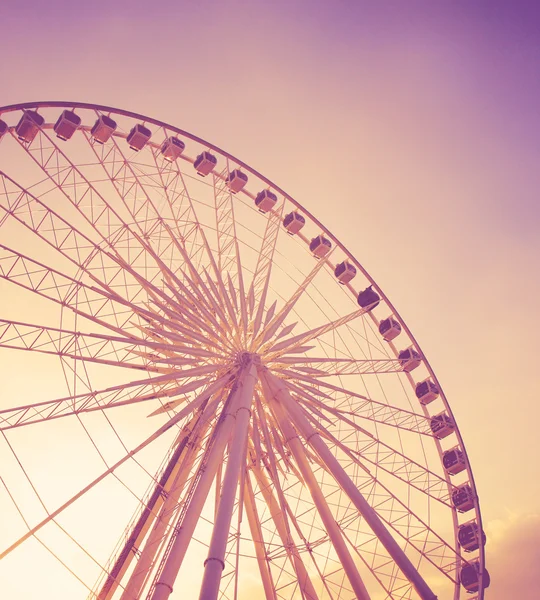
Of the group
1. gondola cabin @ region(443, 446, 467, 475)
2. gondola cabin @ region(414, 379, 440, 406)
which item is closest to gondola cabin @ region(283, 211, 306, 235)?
gondola cabin @ region(414, 379, 440, 406)

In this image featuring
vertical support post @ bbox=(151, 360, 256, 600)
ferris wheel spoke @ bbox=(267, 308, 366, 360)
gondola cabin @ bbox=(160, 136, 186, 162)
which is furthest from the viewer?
gondola cabin @ bbox=(160, 136, 186, 162)

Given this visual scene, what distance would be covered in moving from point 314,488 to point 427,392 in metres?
9.25

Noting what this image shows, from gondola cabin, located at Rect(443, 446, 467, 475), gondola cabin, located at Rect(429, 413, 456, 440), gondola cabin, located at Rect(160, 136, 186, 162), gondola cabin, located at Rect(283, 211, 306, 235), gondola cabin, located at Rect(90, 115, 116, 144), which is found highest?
gondola cabin, located at Rect(160, 136, 186, 162)

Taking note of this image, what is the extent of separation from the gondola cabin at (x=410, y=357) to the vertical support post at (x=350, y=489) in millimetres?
8002

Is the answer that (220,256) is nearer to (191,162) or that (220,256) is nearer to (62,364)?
(191,162)

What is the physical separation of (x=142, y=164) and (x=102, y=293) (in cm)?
638

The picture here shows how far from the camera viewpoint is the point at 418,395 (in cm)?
2130

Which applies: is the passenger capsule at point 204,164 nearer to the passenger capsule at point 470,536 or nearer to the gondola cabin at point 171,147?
the gondola cabin at point 171,147

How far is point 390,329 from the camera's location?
70.3 ft

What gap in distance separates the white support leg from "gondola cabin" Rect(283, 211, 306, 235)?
305 inches

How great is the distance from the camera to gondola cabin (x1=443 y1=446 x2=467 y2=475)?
20.3 m

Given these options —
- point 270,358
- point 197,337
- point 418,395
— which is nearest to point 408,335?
point 418,395

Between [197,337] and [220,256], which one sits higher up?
[220,256]

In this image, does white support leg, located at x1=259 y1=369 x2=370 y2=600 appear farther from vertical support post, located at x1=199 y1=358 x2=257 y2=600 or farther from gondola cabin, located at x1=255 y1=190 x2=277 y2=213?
gondola cabin, located at x1=255 y1=190 x2=277 y2=213
